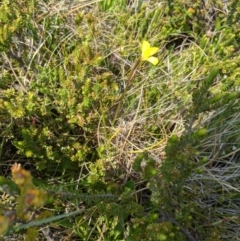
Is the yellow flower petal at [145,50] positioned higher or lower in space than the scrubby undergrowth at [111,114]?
higher

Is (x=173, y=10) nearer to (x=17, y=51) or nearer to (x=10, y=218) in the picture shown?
(x=17, y=51)

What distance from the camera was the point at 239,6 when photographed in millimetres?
2070

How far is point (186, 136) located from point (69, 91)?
0.65 metres

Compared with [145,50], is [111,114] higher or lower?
lower

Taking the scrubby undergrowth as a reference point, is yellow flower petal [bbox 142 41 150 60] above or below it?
above

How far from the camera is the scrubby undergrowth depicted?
67.1 inches

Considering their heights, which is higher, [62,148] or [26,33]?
[26,33]

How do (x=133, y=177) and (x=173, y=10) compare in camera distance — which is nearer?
(x=133, y=177)

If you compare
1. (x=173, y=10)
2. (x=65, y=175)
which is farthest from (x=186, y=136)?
(x=173, y=10)

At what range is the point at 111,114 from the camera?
6.29 ft

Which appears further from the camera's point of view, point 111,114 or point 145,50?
point 111,114

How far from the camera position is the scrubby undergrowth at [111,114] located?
1.70 metres

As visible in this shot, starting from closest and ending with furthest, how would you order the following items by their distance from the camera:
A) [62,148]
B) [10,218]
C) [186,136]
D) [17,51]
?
[10,218] → [186,136] → [62,148] → [17,51]

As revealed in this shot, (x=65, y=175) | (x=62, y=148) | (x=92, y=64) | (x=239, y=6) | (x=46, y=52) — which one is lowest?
(x=65, y=175)
